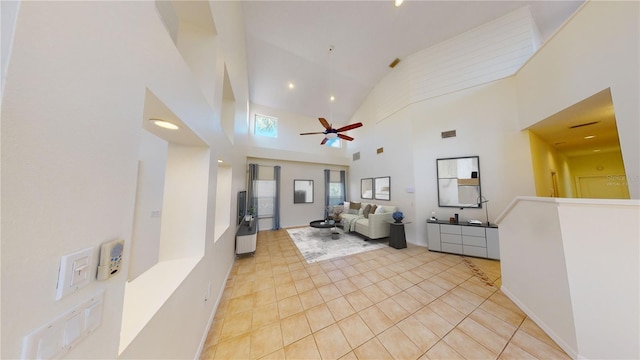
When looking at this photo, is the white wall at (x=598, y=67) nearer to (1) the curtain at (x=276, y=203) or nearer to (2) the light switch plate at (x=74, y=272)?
(2) the light switch plate at (x=74, y=272)

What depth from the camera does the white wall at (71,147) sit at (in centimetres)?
39

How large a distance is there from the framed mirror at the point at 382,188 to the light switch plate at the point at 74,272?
5.10 m

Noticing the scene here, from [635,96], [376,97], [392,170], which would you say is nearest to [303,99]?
[376,97]

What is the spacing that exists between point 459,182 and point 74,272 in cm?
504

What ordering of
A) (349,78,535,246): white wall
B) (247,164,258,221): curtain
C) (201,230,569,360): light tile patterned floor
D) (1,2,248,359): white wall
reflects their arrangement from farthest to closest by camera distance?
(247,164,258,221): curtain, (349,78,535,246): white wall, (201,230,569,360): light tile patterned floor, (1,2,248,359): white wall

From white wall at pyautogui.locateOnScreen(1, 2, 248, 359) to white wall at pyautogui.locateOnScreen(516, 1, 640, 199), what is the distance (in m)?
4.26

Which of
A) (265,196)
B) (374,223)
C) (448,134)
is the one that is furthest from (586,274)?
(265,196)

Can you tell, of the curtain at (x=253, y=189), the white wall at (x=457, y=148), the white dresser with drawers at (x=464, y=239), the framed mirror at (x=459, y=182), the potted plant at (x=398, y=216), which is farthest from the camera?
the curtain at (x=253, y=189)

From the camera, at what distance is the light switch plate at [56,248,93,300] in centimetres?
48

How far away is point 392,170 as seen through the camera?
4.86 metres

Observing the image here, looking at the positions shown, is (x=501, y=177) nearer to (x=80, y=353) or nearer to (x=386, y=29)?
(x=386, y=29)

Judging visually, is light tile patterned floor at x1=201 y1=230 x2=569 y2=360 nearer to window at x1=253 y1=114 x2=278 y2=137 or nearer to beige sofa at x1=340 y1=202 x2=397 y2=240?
beige sofa at x1=340 y1=202 x2=397 y2=240

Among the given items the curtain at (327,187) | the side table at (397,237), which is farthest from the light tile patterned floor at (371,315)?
the curtain at (327,187)

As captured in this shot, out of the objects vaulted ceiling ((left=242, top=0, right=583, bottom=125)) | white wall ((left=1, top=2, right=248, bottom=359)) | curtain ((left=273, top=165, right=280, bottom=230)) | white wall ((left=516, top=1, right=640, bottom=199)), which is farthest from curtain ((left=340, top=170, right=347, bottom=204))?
white wall ((left=1, top=2, right=248, bottom=359))
